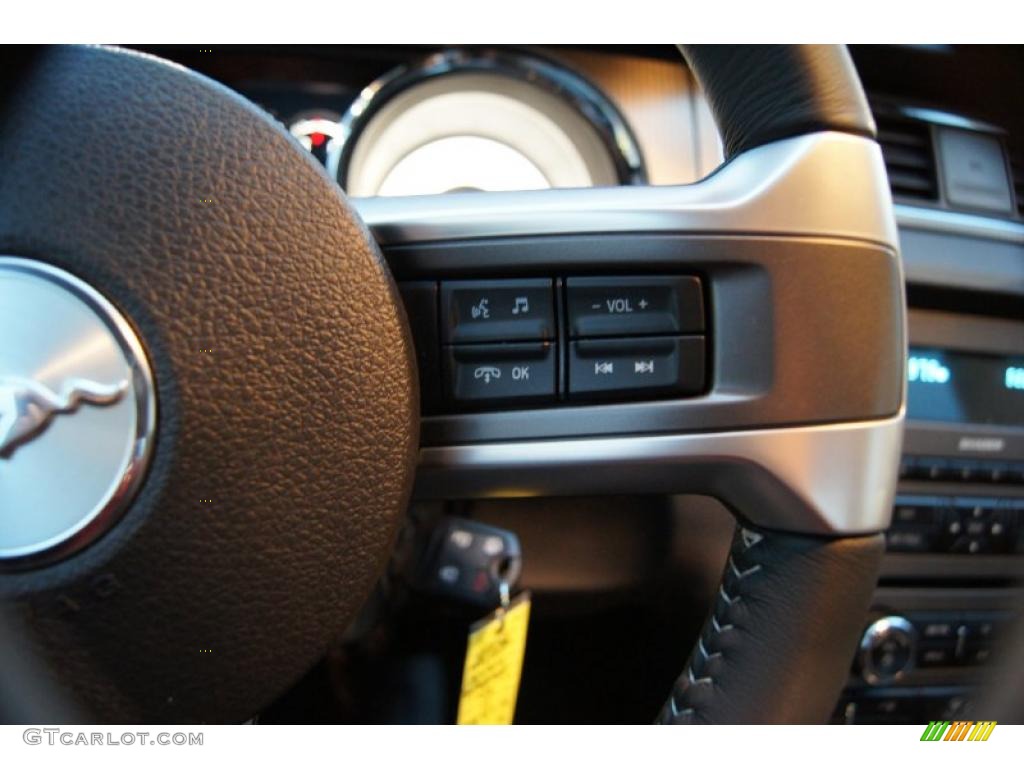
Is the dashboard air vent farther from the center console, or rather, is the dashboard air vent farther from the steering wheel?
the steering wheel

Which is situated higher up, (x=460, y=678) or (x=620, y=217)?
(x=620, y=217)

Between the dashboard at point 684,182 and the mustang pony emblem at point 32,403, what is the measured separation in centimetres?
38

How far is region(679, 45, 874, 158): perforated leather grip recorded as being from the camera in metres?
0.52

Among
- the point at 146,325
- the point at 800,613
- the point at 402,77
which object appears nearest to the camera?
the point at 146,325

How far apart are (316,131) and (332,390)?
1.74 feet

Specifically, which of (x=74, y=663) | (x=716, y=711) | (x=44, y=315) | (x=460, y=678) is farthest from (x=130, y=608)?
(x=460, y=678)

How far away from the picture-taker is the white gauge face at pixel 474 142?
94cm

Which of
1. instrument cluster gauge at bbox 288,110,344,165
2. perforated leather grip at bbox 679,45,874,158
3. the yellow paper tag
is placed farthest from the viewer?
instrument cluster gauge at bbox 288,110,344,165

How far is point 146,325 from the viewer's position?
42 centimetres

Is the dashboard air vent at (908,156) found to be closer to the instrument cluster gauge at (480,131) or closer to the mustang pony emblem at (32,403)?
the instrument cluster gauge at (480,131)

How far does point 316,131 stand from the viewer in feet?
2.96

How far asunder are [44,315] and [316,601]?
7.6 inches

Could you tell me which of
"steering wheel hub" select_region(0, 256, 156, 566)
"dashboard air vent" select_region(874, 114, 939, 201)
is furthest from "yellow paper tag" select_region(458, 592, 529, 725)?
"dashboard air vent" select_region(874, 114, 939, 201)
